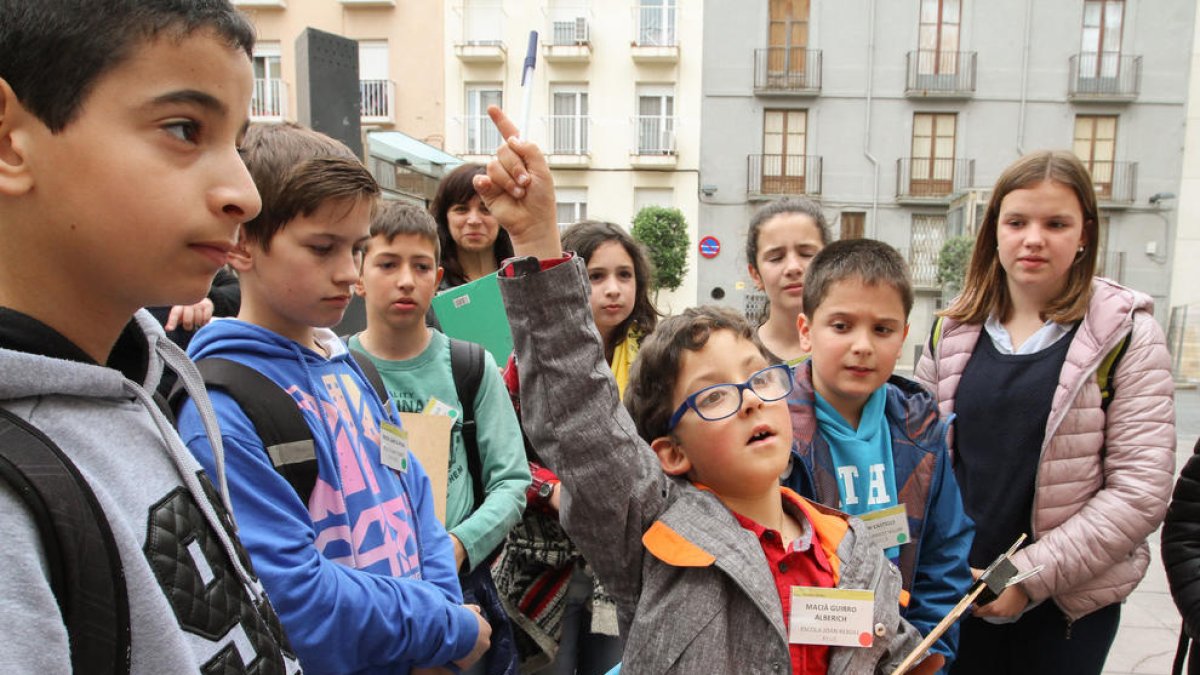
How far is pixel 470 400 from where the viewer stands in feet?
6.38

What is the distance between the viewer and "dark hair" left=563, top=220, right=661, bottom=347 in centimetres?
246

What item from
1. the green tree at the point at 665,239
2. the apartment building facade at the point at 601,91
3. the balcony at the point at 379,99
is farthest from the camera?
the apartment building facade at the point at 601,91

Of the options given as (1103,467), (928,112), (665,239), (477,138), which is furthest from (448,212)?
(928,112)

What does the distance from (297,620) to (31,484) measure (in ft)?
2.27

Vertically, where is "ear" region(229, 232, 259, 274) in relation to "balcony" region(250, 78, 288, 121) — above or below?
below

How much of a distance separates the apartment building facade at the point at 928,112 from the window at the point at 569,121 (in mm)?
3130

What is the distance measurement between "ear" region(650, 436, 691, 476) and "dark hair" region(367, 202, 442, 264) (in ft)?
3.06

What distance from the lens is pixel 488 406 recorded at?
1.96 m

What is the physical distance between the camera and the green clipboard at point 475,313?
7.36ft

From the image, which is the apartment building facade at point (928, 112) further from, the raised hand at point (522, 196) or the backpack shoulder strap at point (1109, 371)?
the raised hand at point (522, 196)

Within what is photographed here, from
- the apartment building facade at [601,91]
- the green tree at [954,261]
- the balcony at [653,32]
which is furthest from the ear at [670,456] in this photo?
the balcony at [653,32]

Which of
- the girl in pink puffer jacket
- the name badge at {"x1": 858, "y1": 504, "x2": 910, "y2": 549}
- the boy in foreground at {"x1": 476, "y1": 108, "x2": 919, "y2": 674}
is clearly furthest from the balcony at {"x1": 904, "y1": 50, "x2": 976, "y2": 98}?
the boy in foreground at {"x1": 476, "y1": 108, "x2": 919, "y2": 674}

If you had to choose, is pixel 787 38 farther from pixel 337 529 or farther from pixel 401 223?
pixel 337 529

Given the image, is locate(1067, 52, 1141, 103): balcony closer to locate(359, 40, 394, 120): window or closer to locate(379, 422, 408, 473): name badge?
locate(359, 40, 394, 120): window
